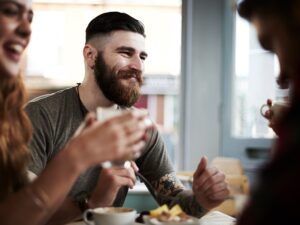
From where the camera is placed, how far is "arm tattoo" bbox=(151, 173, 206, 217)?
155cm

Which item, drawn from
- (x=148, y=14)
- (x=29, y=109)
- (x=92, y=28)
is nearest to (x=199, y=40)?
(x=148, y=14)

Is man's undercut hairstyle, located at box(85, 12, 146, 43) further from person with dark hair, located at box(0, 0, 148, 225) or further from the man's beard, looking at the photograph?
person with dark hair, located at box(0, 0, 148, 225)

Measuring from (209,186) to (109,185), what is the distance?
1.13 feet

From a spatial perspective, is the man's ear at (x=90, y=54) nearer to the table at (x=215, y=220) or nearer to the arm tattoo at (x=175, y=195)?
the arm tattoo at (x=175, y=195)

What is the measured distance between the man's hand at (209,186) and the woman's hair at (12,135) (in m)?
0.60

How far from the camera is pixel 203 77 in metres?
3.57

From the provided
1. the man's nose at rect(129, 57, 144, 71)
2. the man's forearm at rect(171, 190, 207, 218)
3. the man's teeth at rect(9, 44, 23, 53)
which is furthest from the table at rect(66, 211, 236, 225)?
the man's nose at rect(129, 57, 144, 71)

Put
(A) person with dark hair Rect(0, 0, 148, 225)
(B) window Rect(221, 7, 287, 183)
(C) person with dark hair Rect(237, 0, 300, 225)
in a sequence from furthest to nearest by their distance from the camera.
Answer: (B) window Rect(221, 7, 287, 183) < (A) person with dark hair Rect(0, 0, 148, 225) < (C) person with dark hair Rect(237, 0, 300, 225)

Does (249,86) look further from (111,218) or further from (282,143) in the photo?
(282,143)

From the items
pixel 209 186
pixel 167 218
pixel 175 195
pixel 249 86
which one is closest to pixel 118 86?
pixel 175 195

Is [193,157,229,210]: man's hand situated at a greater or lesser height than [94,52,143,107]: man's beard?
lesser

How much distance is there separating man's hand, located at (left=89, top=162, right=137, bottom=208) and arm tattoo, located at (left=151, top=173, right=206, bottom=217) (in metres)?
0.24

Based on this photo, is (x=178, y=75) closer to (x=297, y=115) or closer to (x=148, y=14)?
(x=148, y=14)

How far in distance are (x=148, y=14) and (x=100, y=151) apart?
9.10 feet
